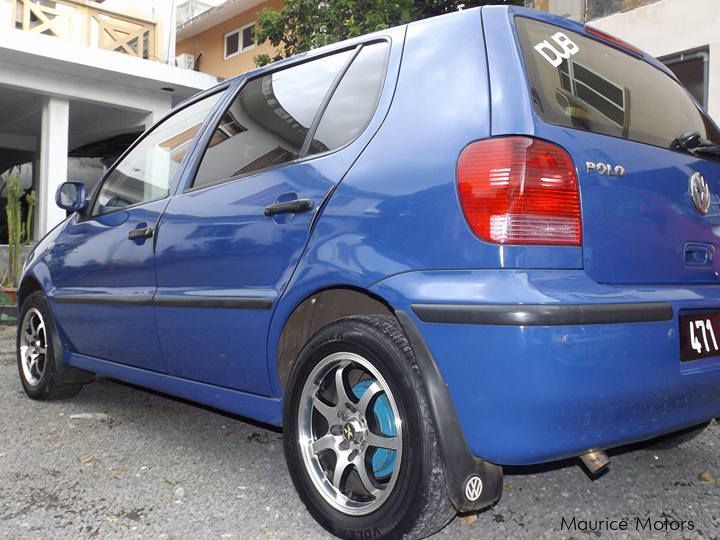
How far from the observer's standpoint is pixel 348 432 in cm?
220

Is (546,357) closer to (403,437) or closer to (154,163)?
(403,437)

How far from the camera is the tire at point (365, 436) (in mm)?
1904

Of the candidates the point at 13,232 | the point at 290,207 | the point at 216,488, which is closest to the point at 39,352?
the point at 216,488

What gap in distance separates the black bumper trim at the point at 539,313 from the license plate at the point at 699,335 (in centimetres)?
11

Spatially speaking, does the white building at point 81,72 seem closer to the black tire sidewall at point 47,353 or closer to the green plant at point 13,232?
the green plant at point 13,232

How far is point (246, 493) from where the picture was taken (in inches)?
103

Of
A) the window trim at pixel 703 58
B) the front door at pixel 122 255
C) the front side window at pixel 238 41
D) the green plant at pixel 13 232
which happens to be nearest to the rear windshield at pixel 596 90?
the front door at pixel 122 255

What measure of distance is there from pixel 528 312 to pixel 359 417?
716 millimetres

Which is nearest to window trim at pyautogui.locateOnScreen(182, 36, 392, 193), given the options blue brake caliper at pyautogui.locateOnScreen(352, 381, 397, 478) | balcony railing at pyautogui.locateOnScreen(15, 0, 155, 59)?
blue brake caliper at pyautogui.locateOnScreen(352, 381, 397, 478)

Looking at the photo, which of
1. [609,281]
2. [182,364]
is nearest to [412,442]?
[609,281]

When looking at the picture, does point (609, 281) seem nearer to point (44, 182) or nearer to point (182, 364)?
point (182, 364)

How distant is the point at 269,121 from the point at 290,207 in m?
0.59

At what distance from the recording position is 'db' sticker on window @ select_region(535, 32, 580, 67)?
2.09 metres

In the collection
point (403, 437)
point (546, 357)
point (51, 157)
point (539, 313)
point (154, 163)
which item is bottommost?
point (403, 437)
